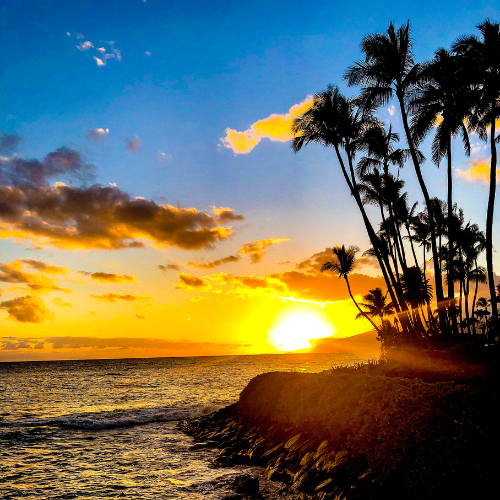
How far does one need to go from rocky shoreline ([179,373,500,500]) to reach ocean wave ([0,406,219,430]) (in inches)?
379

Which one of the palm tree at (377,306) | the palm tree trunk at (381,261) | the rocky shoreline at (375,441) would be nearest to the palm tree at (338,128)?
the palm tree trunk at (381,261)

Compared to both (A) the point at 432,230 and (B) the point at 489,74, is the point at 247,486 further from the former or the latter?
(B) the point at 489,74

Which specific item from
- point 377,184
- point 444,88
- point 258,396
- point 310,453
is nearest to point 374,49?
point 444,88

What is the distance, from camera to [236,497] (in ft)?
30.2

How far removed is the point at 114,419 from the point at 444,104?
29481mm

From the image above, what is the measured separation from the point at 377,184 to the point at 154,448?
2546 cm

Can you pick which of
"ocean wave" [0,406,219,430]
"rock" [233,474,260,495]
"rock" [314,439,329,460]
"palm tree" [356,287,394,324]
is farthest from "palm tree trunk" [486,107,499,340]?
"palm tree" [356,287,394,324]

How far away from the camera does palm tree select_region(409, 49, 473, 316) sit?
22.1 metres

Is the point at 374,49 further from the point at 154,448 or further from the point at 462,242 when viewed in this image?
the point at 154,448

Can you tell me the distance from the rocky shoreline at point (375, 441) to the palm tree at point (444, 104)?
1463 centimetres

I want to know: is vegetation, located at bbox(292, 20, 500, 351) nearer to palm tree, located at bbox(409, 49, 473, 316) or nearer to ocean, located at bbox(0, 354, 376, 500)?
palm tree, located at bbox(409, 49, 473, 316)

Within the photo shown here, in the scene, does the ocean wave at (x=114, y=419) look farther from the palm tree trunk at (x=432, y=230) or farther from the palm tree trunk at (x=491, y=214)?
the palm tree trunk at (x=491, y=214)

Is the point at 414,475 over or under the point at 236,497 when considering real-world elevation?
over

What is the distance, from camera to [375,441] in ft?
28.9
